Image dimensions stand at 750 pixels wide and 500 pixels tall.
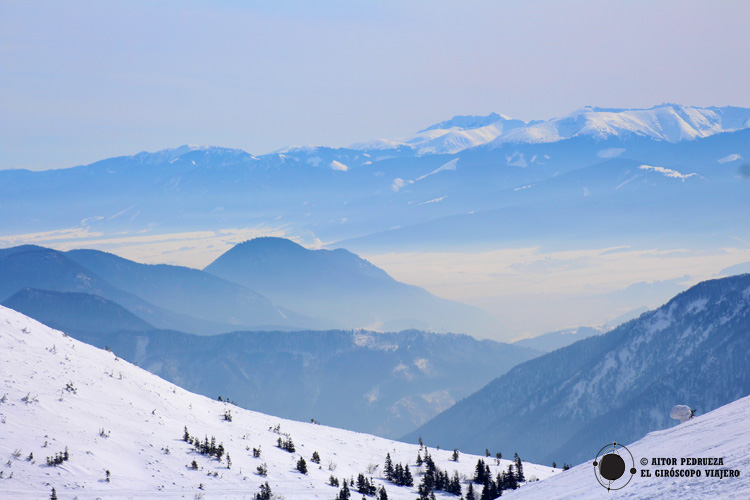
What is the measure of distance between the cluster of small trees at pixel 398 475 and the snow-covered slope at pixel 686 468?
961 inches

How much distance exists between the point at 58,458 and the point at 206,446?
14315mm

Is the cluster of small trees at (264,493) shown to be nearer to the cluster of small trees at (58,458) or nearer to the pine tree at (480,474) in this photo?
the cluster of small trees at (58,458)

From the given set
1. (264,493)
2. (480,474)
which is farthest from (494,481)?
(264,493)

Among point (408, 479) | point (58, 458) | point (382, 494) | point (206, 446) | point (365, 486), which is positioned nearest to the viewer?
point (58, 458)

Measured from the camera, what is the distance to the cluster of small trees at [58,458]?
56.4 meters

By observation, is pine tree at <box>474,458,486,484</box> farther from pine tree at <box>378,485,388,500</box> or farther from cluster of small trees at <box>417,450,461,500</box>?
pine tree at <box>378,485,388,500</box>

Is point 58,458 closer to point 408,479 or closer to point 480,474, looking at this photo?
point 408,479

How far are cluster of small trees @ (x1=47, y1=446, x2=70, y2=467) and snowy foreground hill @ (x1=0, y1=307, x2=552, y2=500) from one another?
343 mm

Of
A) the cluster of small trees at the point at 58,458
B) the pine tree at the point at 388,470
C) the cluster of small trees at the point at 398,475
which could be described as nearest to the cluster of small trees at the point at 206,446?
the cluster of small trees at the point at 58,458

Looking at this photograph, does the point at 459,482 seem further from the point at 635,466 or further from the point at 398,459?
the point at 635,466

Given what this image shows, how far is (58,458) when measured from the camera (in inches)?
2240

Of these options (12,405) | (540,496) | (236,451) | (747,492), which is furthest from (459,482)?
(747,492)

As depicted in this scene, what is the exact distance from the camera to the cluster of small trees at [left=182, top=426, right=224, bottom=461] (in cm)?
6756

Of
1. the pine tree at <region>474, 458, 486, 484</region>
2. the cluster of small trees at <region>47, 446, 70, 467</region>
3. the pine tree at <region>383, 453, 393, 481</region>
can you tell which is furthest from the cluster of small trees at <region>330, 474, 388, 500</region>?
the cluster of small trees at <region>47, 446, 70, 467</region>
